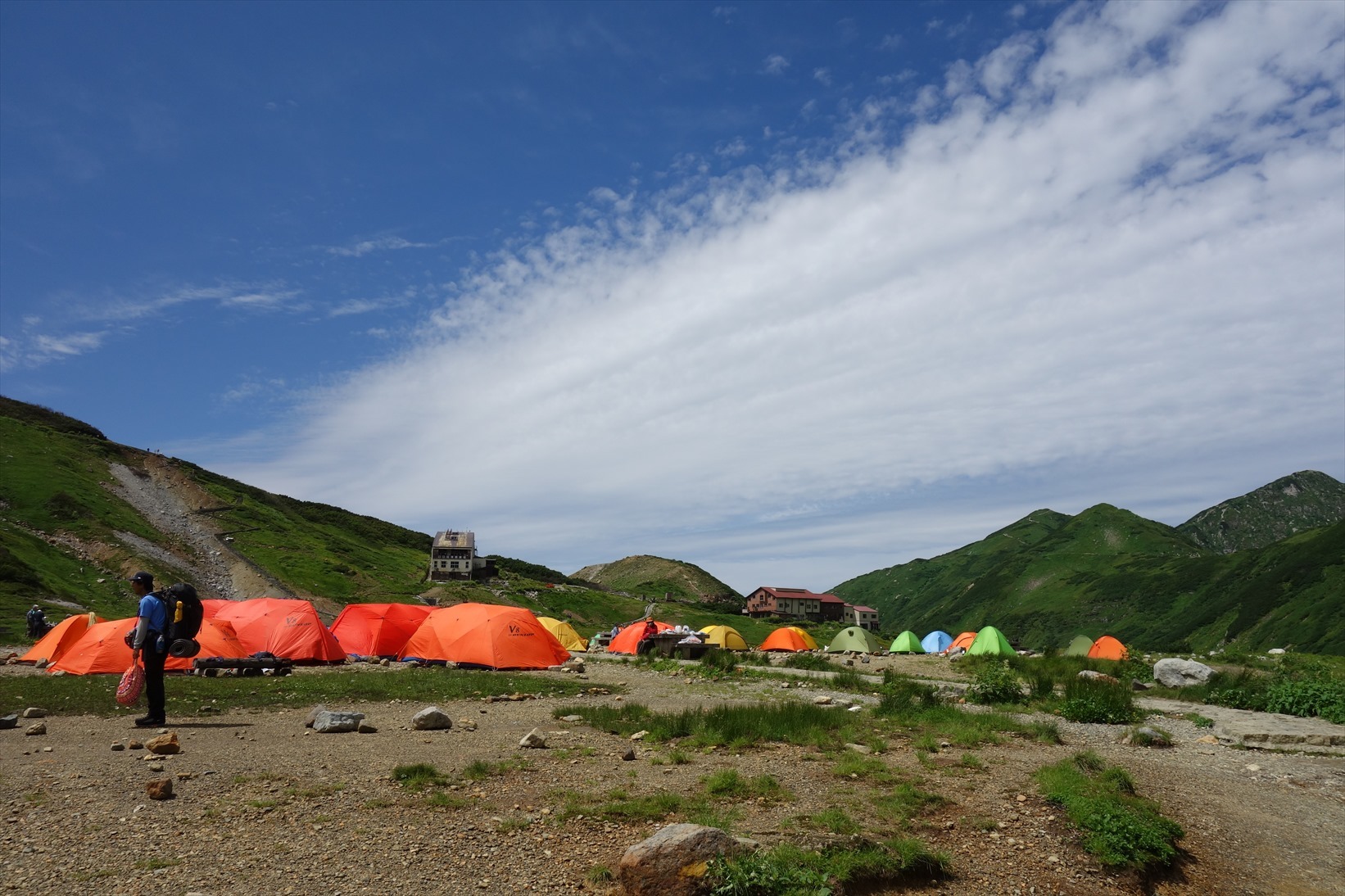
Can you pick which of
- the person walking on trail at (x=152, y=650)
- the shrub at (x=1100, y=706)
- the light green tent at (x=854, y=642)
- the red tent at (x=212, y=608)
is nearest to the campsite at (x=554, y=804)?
the person walking on trail at (x=152, y=650)

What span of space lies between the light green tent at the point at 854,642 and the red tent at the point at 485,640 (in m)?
34.5

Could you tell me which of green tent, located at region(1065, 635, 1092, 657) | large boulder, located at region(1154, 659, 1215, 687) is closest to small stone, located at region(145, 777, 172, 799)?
large boulder, located at region(1154, 659, 1215, 687)

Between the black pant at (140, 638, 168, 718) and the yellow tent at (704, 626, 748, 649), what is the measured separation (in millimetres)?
35591

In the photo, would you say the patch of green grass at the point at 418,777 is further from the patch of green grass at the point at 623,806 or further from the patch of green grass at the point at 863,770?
the patch of green grass at the point at 863,770

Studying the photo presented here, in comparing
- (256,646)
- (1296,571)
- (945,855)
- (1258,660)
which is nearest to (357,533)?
(256,646)

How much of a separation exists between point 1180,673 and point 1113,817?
18.9m

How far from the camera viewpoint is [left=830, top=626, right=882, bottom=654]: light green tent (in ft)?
188

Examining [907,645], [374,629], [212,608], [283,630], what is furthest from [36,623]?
[907,645]

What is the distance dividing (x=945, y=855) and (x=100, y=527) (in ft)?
298

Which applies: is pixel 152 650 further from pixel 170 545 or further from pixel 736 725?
pixel 170 545

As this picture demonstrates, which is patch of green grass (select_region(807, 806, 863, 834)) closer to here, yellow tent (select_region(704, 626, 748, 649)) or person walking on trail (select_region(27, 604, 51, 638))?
yellow tent (select_region(704, 626, 748, 649))

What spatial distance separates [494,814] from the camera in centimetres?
848

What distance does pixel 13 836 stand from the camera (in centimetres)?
717

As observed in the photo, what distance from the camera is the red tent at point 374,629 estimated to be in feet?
102
